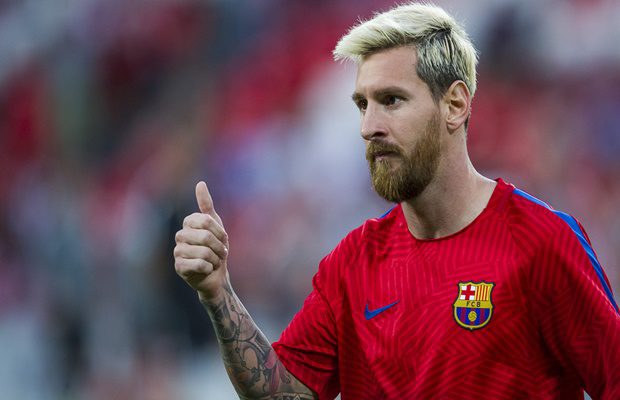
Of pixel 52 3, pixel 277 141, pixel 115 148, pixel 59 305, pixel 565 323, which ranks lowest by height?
pixel 565 323

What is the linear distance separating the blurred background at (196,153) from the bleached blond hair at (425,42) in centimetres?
297

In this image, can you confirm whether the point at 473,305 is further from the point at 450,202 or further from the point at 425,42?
the point at 425,42

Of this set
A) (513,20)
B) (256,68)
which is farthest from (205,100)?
(513,20)

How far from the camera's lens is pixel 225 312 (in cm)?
260

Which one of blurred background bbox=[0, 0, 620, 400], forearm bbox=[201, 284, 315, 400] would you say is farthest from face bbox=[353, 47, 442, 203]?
blurred background bbox=[0, 0, 620, 400]

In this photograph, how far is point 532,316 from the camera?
7.98 feet

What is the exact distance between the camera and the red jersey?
238cm

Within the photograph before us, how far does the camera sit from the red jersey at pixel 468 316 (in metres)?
2.38

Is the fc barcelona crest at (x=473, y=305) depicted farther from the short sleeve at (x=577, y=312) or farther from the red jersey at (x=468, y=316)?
the short sleeve at (x=577, y=312)

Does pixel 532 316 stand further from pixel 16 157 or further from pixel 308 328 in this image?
pixel 16 157

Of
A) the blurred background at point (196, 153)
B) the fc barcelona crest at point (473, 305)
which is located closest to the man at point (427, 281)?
the fc barcelona crest at point (473, 305)

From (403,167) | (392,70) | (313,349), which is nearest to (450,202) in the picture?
(403,167)

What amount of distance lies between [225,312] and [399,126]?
0.73m

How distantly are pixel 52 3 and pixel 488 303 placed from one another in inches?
206
